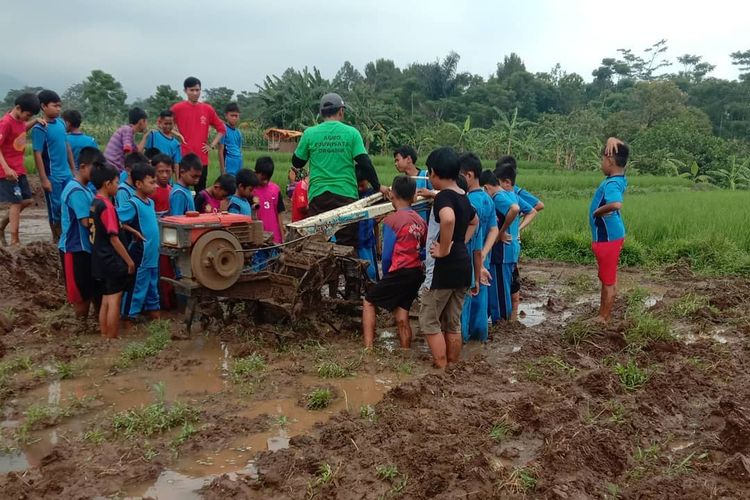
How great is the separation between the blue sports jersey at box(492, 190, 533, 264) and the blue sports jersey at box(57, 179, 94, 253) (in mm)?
3603

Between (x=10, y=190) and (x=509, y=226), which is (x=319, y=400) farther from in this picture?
(x=10, y=190)

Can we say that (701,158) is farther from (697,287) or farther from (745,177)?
(697,287)

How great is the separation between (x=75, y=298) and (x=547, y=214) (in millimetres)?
8216

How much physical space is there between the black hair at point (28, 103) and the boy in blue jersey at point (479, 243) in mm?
5297

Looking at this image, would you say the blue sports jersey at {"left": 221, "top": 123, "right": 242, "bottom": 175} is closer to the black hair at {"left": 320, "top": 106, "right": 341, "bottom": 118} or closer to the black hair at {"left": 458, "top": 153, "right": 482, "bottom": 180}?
the black hair at {"left": 320, "top": 106, "right": 341, "bottom": 118}

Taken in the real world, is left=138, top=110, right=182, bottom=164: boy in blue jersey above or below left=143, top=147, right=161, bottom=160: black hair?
above

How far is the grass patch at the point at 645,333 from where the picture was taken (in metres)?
5.34

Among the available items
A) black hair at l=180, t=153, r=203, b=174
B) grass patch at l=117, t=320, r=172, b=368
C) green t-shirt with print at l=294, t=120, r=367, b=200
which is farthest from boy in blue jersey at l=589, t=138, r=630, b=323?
grass patch at l=117, t=320, r=172, b=368

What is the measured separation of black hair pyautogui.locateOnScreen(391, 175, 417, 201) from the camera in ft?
16.6

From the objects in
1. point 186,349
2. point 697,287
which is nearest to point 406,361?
point 186,349

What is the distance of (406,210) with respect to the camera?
203 inches

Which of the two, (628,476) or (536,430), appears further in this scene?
(536,430)

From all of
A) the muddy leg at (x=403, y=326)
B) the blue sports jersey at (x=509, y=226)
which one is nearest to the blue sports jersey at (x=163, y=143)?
the muddy leg at (x=403, y=326)

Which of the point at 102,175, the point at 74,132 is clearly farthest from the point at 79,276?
the point at 74,132
